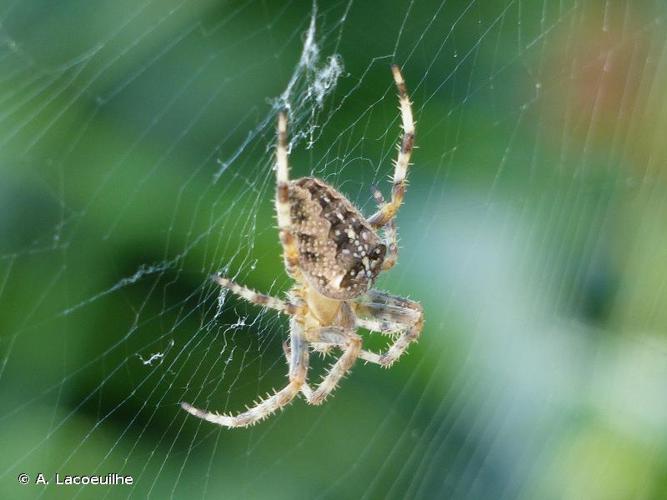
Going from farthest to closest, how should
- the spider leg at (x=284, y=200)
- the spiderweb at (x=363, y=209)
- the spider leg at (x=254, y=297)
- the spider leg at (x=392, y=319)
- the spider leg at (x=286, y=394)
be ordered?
the spider leg at (x=392, y=319), the spider leg at (x=286, y=394), the spiderweb at (x=363, y=209), the spider leg at (x=254, y=297), the spider leg at (x=284, y=200)

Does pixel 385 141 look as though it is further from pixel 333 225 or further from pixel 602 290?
pixel 602 290

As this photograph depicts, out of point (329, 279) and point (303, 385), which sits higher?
point (329, 279)

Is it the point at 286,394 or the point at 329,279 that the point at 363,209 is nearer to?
the point at 329,279

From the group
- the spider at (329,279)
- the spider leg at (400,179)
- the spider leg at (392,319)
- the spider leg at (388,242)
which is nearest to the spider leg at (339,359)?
the spider at (329,279)

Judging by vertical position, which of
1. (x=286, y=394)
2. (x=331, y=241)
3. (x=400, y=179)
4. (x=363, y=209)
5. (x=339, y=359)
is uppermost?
(x=400, y=179)

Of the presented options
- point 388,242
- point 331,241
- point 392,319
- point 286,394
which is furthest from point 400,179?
point 286,394

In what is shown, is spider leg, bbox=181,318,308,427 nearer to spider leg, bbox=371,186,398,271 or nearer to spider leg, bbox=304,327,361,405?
spider leg, bbox=304,327,361,405

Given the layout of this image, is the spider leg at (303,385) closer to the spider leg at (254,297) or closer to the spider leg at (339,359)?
the spider leg at (339,359)

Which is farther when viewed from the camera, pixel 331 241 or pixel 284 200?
pixel 331 241
